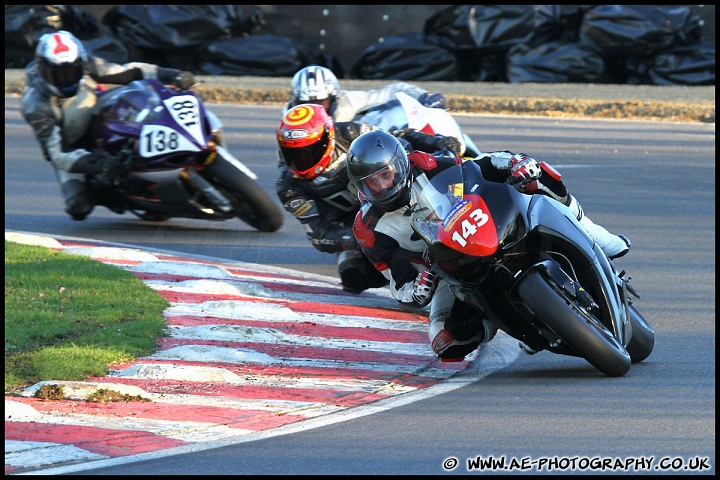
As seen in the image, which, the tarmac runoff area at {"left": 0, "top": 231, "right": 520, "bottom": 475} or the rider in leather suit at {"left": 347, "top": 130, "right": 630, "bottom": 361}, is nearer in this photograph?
the tarmac runoff area at {"left": 0, "top": 231, "right": 520, "bottom": 475}

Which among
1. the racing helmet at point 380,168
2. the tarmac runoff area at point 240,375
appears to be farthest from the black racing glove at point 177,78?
the racing helmet at point 380,168

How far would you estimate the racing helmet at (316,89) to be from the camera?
978cm

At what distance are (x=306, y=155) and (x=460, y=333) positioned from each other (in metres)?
2.47

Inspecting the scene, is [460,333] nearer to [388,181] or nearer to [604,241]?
[388,181]

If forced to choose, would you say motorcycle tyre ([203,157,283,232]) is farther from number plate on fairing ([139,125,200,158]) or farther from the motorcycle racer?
the motorcycle racer

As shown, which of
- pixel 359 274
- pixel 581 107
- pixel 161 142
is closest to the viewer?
pixel 359 274

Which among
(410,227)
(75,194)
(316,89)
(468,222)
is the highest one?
(468,222)

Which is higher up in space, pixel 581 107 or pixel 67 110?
pixel 67 110

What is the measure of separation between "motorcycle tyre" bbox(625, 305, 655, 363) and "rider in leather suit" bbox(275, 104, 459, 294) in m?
2.22

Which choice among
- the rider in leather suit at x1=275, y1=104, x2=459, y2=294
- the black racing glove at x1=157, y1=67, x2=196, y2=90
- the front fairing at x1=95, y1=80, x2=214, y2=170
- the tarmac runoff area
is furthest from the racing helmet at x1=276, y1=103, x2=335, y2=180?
the black racing glove at x1=157, y1=67, x2=196, y2=90

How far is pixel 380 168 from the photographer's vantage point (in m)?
6.18

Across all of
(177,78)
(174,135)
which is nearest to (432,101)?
(174,135)

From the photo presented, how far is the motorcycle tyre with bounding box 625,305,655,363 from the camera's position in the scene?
20.5 ft

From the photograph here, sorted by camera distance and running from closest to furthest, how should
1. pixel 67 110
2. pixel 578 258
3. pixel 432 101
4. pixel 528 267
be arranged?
pixel 528 267 < pixel 578 258 < pixel 432 101 < pixel 67 110
